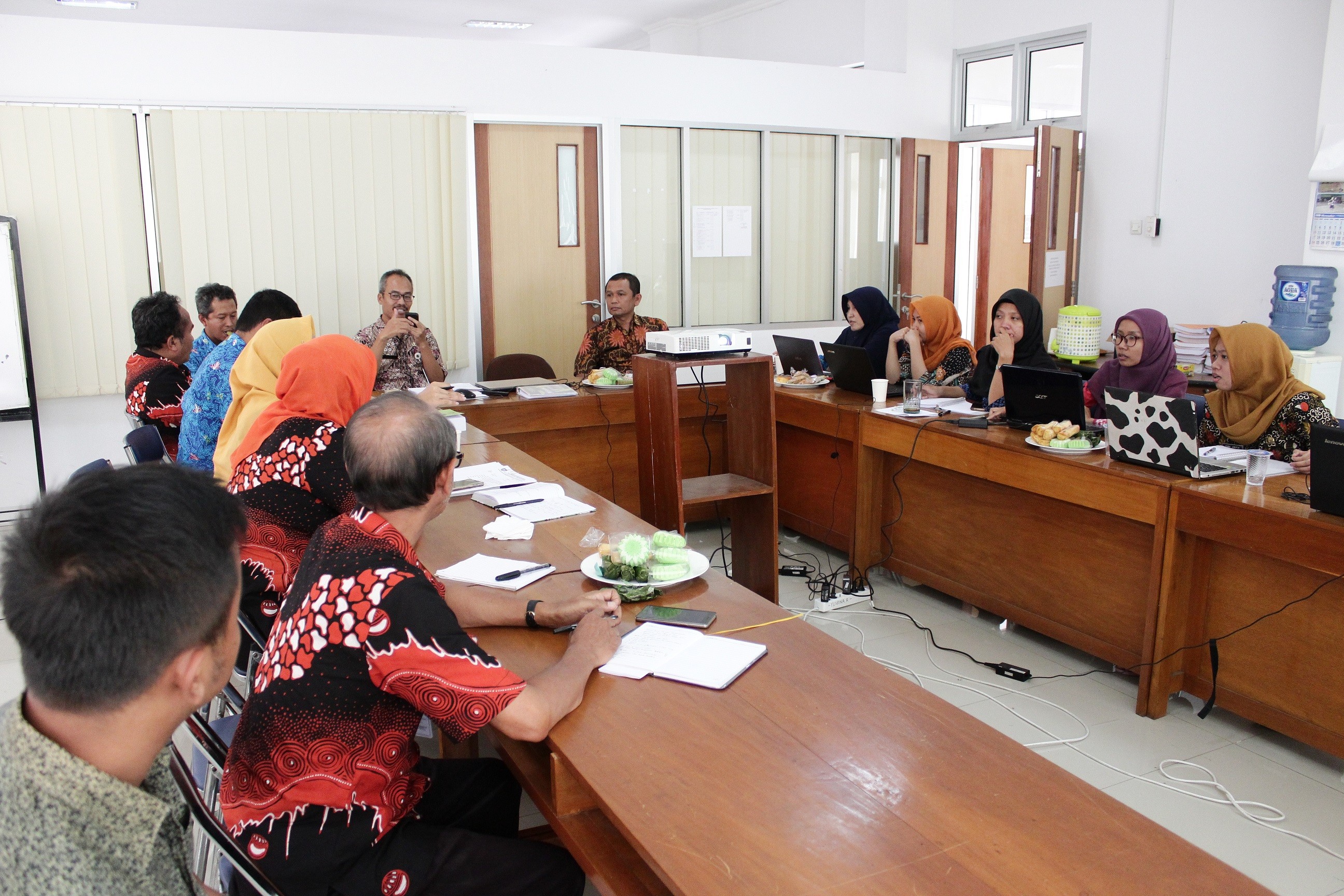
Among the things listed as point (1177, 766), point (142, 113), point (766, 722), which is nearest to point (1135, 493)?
point (1177, 766)

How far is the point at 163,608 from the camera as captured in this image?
925 mm

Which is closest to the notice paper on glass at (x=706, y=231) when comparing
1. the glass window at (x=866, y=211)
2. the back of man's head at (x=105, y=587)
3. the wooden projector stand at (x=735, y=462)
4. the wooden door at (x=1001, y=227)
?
the glass window at (x=866, y=211)

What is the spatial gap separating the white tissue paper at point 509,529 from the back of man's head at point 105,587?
1.62m

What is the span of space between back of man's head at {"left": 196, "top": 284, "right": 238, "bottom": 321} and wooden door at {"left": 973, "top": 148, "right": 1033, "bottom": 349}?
5043 mm

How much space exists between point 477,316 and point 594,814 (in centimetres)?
490

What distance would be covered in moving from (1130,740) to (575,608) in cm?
197

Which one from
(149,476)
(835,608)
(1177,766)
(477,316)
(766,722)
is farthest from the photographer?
(477,316)

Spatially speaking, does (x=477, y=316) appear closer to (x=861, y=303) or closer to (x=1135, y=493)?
(x=861, y=303)

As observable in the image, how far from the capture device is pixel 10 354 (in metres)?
5.02

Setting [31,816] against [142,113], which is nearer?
[31,816]

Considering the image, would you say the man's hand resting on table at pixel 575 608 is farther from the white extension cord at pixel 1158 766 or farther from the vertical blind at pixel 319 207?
the vertical blind at pixel 319 207

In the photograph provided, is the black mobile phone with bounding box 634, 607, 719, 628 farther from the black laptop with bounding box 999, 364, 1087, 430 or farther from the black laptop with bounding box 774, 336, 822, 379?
the black laptop with bounding box 774, 336, 822, 379

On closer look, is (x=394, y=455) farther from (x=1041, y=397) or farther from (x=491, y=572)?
(x=1041, y=397)

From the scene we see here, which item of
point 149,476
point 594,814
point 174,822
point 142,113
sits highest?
point 142,113
